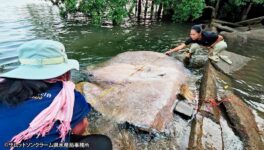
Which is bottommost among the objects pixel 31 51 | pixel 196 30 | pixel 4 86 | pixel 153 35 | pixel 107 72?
pixel 153 35

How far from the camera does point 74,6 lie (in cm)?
1147

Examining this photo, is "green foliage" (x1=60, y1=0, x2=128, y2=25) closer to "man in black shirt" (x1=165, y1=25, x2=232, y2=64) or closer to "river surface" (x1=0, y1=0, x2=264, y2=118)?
"river surface" (x1=0, y1=0, x2=264, y2=118)

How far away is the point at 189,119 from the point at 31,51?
343 centimetres

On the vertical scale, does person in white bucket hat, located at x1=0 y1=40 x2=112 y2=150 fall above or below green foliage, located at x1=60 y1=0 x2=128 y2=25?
above

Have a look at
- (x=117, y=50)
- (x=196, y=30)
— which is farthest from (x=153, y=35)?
(x=196, y=30)

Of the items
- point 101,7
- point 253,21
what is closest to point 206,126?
point 101,7

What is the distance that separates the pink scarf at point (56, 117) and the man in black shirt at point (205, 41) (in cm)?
599

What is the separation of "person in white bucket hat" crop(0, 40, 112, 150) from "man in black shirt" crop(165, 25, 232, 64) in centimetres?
589

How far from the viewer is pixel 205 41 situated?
843cm

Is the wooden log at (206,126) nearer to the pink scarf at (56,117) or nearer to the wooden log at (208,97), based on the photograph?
the wooden log at (208,97)

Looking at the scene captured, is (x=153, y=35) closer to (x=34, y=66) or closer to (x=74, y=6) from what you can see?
(x=74, y=6)

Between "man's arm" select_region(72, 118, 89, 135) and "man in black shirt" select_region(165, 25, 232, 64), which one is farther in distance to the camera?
"man in black shirt" select_region(165, 25, 232, 64)

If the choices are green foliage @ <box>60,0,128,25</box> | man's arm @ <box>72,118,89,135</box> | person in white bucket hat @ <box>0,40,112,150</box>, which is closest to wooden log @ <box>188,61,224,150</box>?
man's arm @ <box>72,118,89,135</box>

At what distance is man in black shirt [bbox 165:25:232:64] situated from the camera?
26.2ft
